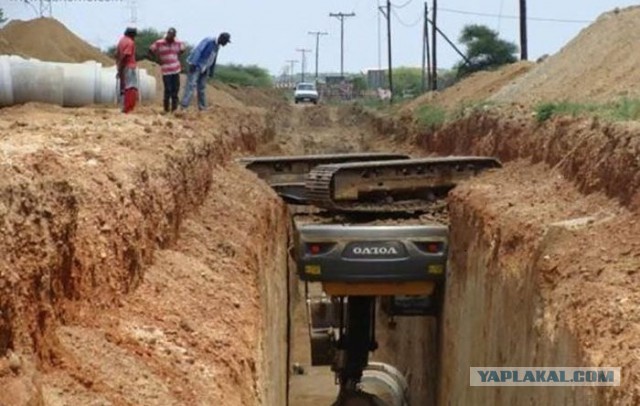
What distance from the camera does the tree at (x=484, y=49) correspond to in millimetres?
61906

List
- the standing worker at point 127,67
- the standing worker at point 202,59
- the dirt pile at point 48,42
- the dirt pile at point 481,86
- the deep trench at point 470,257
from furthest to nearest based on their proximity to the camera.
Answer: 1. the dirt pile at point 481,86
2. the dirt pile at point 48,42
3. the standing worker at point 202,59
4. the standing worker at point 127,67
5. the deep trench at point 470,257

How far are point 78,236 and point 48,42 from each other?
85.5 feet

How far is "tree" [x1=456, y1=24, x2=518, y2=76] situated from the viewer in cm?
6191

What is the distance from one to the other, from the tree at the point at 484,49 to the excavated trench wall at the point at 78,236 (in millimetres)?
51636

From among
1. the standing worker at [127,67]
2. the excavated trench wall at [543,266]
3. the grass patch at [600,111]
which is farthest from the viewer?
the standing worker at [127,67]

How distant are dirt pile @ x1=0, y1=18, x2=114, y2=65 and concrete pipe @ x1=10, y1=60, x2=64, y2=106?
915cm

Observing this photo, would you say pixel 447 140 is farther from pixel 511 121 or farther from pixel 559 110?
pixel 559 110

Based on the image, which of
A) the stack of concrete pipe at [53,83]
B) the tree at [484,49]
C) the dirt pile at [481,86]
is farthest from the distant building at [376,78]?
the stack of concrete pipe at [53,83]

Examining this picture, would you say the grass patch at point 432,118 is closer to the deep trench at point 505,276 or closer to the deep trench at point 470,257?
the deep trench at point 505,276

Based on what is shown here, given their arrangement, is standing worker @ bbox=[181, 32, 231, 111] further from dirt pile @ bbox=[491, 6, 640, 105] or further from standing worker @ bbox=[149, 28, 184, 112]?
dirt pile @ bbox=[491, 6, 640, 105]

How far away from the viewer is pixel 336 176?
58.4ft

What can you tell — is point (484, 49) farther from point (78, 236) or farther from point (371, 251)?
point (78, 236)

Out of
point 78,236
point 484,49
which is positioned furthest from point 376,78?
point 78,236

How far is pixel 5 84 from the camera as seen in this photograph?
17828 mm
